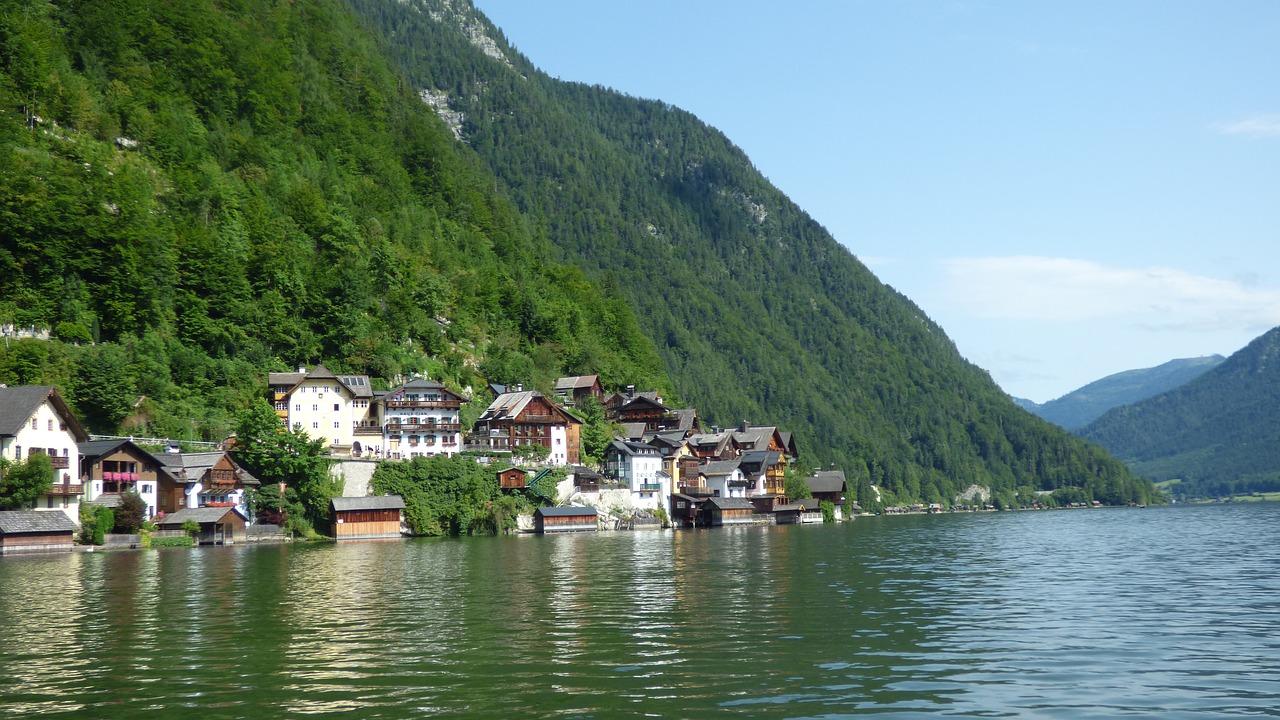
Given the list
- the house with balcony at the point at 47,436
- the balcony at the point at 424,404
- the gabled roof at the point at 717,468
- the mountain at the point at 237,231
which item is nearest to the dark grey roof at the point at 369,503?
the mountain at the point at 237,231

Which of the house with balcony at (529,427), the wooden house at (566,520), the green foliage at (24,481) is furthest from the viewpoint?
the house with balcony at (529,427)

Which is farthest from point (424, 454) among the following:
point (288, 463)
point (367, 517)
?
point (288, 463)

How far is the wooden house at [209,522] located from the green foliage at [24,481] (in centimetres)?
1105

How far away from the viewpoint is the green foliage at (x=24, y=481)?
74250 mm

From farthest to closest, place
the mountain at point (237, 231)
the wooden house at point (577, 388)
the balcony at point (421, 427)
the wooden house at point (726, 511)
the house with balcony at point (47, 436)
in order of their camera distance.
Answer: the wooden house at point (577, 388), the wooden house at point (726, 511), the balcony at point (421, 427), the mountain at point (237, 231), the house with balcony at point (47, 436)

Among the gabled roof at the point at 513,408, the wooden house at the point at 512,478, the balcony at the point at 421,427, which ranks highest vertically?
the gabled roof at the point at 513,408

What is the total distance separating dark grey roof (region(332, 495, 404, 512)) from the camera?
3676 inches

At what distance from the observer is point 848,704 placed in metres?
20.2

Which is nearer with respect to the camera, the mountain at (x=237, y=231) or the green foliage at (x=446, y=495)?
the mountain at (x=237, y=231)

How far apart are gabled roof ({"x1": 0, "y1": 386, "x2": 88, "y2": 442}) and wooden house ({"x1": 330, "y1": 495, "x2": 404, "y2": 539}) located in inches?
881

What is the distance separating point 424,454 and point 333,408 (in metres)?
10.6

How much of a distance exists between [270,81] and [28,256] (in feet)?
216

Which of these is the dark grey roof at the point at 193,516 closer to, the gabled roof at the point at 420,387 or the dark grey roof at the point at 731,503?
the gabled roof at the point at 420,387

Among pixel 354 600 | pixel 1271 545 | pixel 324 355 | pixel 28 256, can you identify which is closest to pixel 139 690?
pixel 354 600
